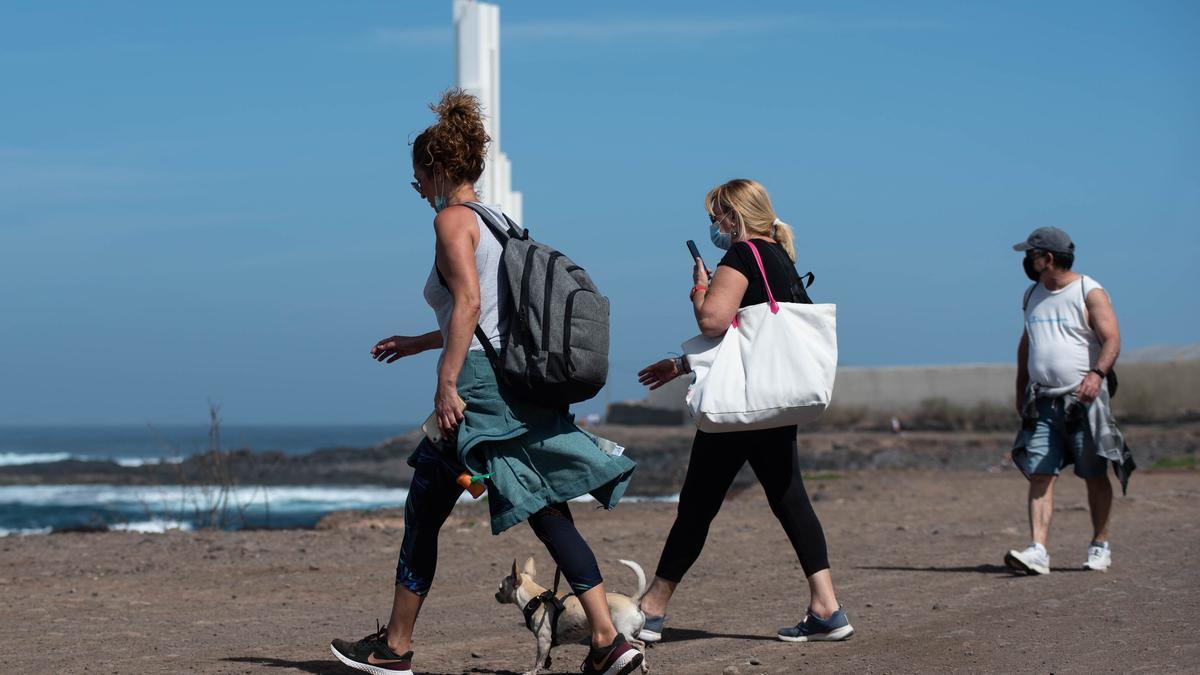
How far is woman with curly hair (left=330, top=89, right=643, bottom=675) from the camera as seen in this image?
14.7 ft

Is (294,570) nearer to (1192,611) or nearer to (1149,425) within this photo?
(1192,611)

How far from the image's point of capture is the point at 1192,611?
6.34 metres

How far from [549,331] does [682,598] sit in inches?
133

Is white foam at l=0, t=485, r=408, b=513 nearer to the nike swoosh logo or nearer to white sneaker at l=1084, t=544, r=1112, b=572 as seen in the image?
white sneaker at l=1084, t=544, r=1112, b=572

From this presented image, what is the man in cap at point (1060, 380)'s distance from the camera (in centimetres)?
775

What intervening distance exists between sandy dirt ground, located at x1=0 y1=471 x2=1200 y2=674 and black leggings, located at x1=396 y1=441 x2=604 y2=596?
65 cm

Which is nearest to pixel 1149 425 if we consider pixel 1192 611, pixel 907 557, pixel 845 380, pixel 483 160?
pixel 845 380

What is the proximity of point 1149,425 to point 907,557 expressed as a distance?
3012cm

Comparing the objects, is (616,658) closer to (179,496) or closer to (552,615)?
(552,615)

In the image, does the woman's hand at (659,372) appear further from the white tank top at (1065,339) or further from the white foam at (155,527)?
the white foam at (155,527)

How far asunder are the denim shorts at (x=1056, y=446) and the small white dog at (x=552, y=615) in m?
3.41

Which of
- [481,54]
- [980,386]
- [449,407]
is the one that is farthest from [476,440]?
[980,386]

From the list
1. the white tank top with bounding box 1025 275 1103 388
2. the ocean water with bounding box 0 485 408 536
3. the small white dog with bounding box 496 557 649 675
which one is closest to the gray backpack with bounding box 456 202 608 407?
the small white dog with bounding box 496 557 649 675

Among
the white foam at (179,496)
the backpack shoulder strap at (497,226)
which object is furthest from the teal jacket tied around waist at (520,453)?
the white foam at (179,496)
